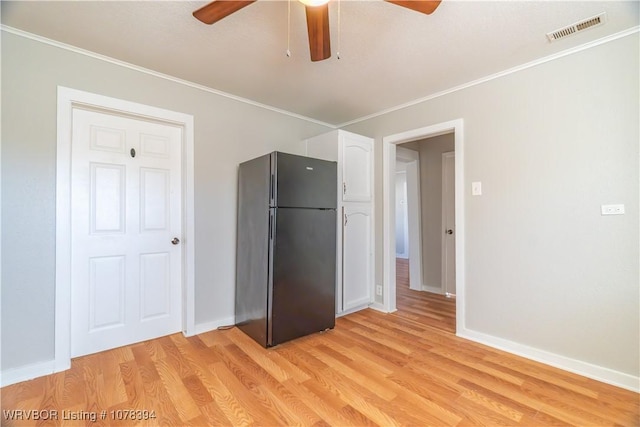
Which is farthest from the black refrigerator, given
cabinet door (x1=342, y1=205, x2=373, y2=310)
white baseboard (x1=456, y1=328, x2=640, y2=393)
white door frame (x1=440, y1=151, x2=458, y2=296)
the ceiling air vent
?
white door frame (x1=440, y1=151, x2=458, y2=296)

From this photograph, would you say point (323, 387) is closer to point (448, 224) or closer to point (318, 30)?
point (318, 30)

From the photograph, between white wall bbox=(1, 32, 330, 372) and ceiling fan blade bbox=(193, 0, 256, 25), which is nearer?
ceiling fan blade bbox=(193, 0, 256, 25)

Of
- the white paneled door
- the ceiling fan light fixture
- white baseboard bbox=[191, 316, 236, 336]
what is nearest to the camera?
the ceiling fan light fixture

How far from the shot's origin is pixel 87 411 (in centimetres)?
165

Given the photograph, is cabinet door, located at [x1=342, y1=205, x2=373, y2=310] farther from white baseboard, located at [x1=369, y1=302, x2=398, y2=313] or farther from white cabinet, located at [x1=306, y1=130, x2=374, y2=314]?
white baseboard, located at [x1=369, y1=302, x2=398, y2=313]

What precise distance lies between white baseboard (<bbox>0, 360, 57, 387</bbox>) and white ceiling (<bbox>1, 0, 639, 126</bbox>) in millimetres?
2290

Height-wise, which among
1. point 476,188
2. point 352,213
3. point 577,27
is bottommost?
point 352,213

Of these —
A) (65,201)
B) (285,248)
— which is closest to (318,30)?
(285,248)

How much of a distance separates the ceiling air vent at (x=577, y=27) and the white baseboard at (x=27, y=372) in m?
4.16

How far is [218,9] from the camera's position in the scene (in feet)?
4.66

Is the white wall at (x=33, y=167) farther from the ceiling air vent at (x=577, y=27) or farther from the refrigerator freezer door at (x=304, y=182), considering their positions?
the ceiling air vent at (x=577, y=27)

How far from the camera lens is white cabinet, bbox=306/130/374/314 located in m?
3.11

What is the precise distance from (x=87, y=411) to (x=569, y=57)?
13.0 ft

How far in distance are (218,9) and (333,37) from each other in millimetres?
840
